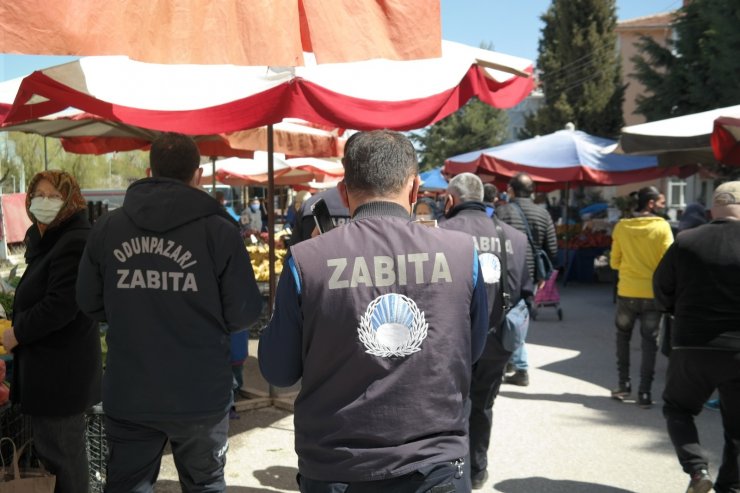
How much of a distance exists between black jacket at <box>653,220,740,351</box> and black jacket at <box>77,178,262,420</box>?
263cm

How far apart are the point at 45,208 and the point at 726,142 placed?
5.08 m

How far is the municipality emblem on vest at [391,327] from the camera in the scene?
2.13 m

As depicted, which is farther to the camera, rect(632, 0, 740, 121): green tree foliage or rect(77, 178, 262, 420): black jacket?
rect(632, 0, 740, 121): green tree foliage

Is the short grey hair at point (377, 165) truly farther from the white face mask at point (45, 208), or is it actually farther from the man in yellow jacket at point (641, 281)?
the man in yellow jacket at point (641, 281)

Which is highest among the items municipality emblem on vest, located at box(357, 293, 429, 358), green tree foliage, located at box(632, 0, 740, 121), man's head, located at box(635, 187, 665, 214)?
green tree foliage, located at box(632, 0, 740, 121)

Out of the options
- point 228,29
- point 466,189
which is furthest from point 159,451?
point 466,189

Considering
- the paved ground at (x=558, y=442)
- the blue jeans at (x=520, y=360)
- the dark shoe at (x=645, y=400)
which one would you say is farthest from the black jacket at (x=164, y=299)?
the blue jeans at (x=520, y=360)

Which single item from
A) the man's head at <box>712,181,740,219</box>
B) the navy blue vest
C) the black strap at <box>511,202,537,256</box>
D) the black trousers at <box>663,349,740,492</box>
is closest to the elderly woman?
the navy blue vest

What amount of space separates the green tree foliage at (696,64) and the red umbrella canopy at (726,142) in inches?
490

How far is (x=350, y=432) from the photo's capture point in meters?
2.13

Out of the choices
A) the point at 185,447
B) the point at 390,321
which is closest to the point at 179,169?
the point at 185,447

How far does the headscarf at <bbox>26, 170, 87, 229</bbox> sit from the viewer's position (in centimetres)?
359

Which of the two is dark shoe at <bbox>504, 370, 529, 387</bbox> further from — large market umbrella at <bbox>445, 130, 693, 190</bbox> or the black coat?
large market umbrella at <bbox>445, 130, 693, 190</bbox>

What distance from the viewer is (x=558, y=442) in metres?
5.70
